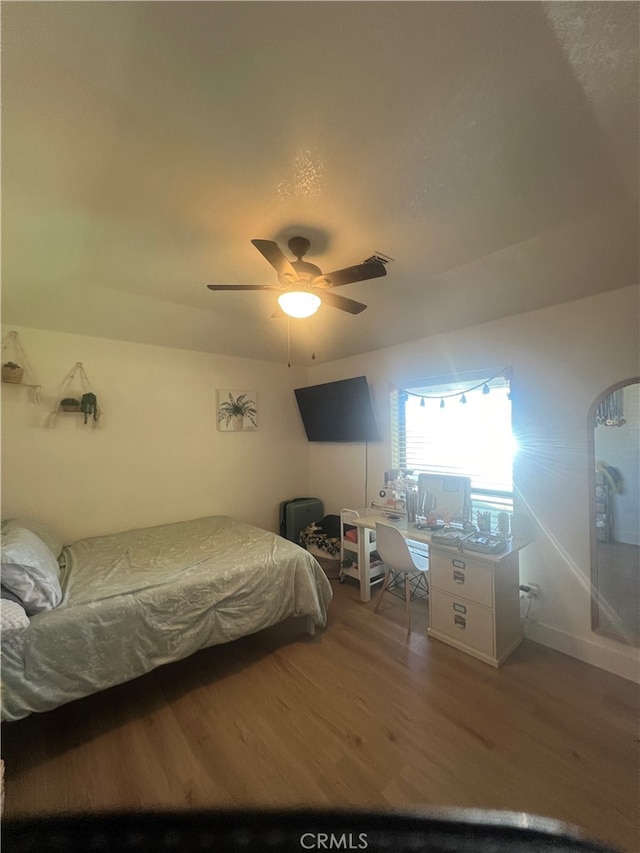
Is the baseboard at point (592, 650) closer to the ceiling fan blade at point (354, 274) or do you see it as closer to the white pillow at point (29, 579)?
the ceiling fan blade at point (354, 274)

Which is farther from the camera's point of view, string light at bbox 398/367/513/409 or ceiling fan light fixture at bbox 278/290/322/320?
string light at bbox 398/367/513/409

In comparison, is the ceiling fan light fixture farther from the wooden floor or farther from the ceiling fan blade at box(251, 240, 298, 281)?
the wooden floor

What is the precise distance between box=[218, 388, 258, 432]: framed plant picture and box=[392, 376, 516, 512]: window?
1.66 metres

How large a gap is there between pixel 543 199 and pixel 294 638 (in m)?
3.09

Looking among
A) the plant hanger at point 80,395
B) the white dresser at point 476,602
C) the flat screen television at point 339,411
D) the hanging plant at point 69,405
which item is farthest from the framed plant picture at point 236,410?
the white dresser at point 476,602

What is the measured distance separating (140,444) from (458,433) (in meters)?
3.02

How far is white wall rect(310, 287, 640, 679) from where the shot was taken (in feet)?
6.78

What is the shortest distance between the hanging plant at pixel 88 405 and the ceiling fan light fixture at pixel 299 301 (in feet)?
6.80

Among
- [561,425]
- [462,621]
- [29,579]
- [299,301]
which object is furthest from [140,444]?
[561,425]

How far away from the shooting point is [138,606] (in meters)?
1.76

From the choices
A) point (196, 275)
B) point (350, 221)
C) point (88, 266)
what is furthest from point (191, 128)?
point (88, 266)

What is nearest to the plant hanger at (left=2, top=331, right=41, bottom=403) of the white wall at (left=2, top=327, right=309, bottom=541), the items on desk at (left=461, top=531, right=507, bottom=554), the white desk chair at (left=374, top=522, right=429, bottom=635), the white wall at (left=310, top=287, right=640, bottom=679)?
the white wall at (left=2, top=327, right=309, bottom=541)

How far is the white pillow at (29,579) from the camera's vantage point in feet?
5.15

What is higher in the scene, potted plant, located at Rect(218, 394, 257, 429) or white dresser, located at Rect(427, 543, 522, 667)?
potted plant, located at Rect(218, 394, 257, 429)
